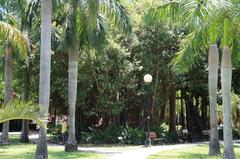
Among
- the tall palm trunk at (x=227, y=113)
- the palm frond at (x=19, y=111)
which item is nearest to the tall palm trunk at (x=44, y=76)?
the tall palm trunk at (x=227, y=113)

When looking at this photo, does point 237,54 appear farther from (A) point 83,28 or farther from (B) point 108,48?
(B) point 108,48

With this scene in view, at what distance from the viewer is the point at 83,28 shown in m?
22.0

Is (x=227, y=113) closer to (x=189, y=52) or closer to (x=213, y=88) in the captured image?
(x=189, y=52)

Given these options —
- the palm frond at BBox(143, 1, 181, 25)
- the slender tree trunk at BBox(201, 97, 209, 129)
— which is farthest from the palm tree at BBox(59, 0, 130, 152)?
the slender tree trunk at BBox(201, 97, 209, 129)

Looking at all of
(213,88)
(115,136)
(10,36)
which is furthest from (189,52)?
(115,136)

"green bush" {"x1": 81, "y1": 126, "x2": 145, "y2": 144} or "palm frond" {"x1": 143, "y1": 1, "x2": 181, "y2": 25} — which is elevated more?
"palm frond" {"x1": 143, "y1": 1, "x2": 181, "y2": 25}

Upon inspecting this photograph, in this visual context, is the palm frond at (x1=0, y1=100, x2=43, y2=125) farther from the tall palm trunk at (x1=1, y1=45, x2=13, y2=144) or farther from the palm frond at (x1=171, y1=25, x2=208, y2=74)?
the tall palm trunk at (x1=1, y1=45, x2=13, y2=144)

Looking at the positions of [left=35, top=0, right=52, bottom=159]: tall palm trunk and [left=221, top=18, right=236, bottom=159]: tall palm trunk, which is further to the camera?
[left=35, top=0, right=52, bottom=159]: tall palm trunk

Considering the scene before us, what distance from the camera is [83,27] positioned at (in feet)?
72.0

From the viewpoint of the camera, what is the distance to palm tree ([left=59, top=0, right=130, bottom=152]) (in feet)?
65.9

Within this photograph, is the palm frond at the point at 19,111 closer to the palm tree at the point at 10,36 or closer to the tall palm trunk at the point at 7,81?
the palm tree at the point at 10,36

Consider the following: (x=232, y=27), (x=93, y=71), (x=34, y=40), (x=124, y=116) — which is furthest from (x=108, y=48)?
(x=232, y=27)

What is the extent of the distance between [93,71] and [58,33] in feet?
11.3

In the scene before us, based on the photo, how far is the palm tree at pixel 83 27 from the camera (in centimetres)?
2008
